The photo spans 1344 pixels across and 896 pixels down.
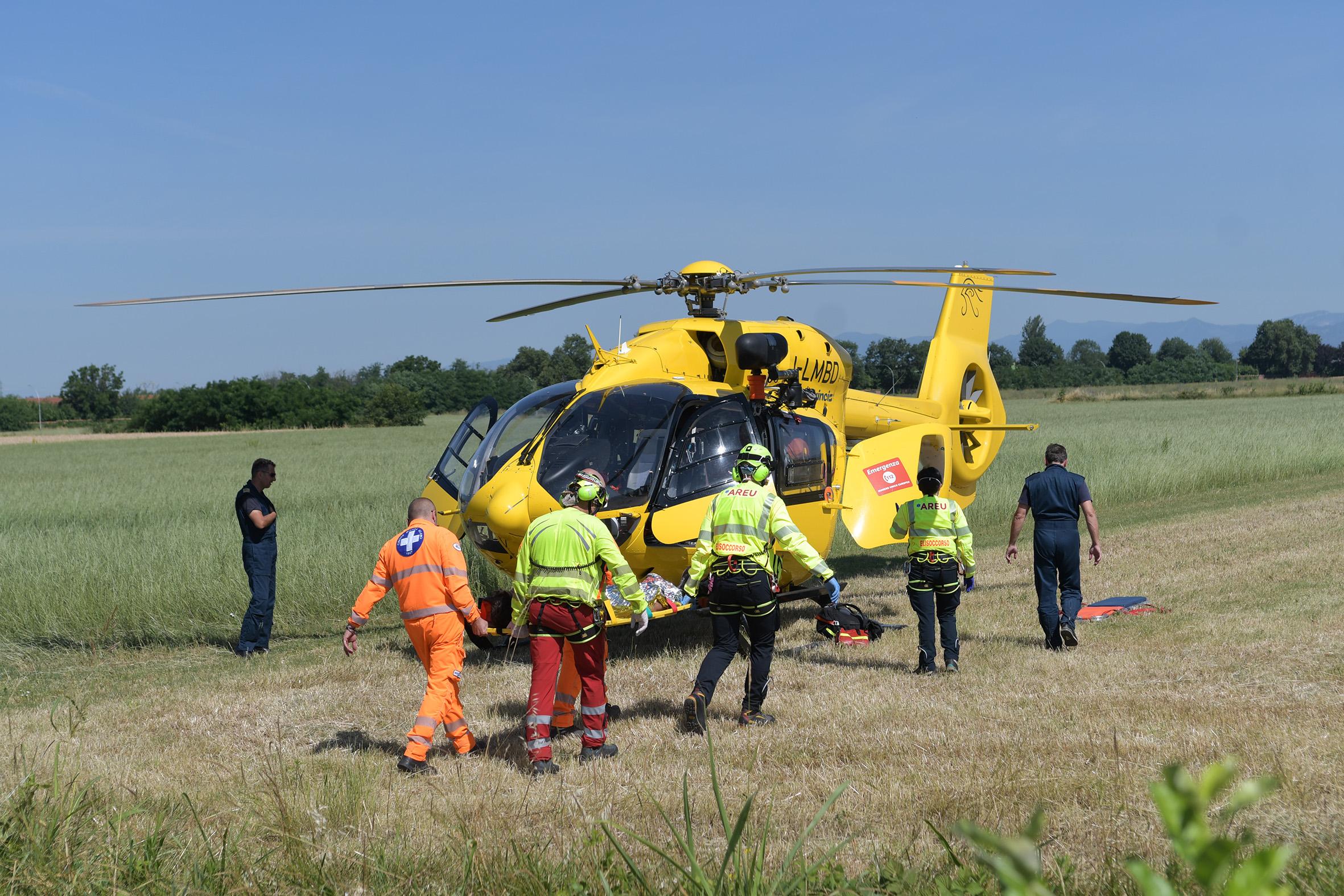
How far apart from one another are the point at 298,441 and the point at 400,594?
146 ft

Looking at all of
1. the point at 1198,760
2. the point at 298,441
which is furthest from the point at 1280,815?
the point at 298,441

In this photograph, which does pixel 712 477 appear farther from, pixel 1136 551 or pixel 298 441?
pixel 298 441

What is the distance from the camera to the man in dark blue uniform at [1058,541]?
29.3 feet

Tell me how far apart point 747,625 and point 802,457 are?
2.88 meters

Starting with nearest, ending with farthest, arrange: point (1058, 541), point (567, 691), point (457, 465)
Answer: point (567, 691)
point (1058, 541)
point (457, 465)

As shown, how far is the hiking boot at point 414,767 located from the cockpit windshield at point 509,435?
2.98 m

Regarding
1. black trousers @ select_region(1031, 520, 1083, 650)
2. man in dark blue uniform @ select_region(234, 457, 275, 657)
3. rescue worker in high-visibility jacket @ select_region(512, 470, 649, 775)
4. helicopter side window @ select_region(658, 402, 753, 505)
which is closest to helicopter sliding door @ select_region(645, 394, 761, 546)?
helicopter side window @ select_region(658, 402, 753, 505)

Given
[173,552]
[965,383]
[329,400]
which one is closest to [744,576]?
[965,383]

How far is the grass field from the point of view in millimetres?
4543

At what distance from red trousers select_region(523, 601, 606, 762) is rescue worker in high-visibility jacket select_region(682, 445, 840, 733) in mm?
711

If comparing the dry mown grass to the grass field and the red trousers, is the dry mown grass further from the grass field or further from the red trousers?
the red trousers

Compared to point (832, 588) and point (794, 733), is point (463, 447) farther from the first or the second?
point (794, 733)

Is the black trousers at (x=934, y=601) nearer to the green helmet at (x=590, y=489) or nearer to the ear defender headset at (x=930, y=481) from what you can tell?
the ear defender headset at (x=930, y=481)

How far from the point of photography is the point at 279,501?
73.4 feet
